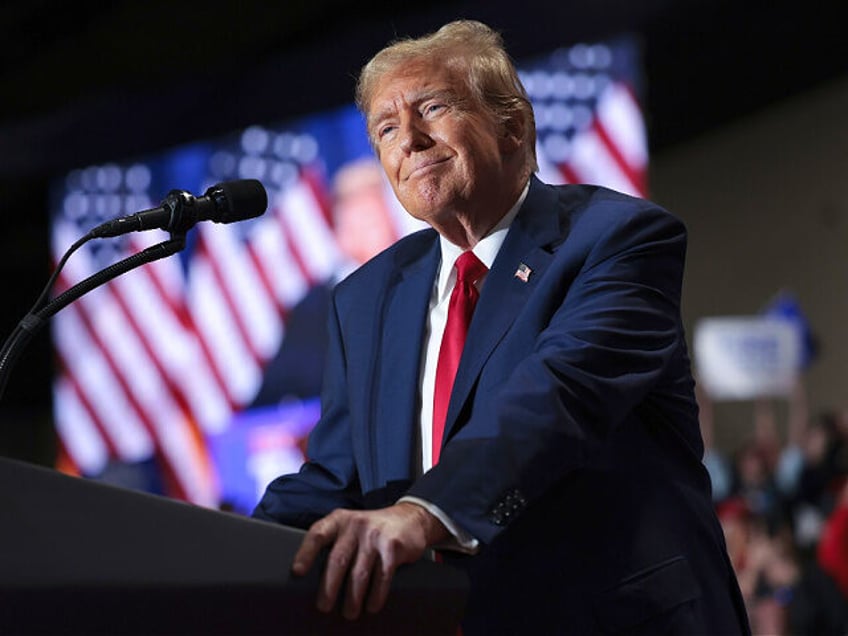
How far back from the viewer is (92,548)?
115cm

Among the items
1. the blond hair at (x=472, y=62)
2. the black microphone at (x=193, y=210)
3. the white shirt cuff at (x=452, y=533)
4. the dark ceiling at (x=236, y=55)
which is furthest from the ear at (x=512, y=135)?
the dark ceiling at (x=236, y=55)

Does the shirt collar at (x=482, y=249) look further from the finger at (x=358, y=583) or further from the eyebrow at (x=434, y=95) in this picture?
the finger at (x=358, y=583)

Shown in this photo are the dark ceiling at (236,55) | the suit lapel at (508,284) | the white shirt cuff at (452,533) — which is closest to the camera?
the white shirt cuff at (452,533)

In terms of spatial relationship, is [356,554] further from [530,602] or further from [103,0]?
[103,0]

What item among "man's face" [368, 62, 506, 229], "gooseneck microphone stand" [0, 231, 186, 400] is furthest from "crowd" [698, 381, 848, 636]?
"gooseneck microphone stand" [0, 231, 186, 400]

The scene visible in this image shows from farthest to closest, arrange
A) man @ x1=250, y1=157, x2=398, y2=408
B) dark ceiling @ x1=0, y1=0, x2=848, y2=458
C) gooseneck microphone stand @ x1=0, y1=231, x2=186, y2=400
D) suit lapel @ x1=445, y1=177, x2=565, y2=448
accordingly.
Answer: dark ceiling @ x1=0, y1=0, x2=848, y2=458 → man @ x1=250, y1=157, x2=398, y2=408 → suit lapel @ x1=445, y1=177, x2=565, y2=448 → gooseneck microphone stand @ x1=0, y1=231, x2=186, y2=400

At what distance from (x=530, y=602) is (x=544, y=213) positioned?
1.61 feet

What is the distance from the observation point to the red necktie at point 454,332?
1688mm

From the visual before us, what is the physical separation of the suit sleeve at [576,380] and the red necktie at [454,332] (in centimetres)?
8

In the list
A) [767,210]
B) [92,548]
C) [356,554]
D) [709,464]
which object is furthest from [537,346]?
[767,210]

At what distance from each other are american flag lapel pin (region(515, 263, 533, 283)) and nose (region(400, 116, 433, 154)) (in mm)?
194

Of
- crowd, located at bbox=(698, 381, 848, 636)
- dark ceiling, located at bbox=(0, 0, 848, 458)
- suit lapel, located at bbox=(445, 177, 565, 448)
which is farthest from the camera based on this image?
dark ceiling, located at bbox=(0, 0, 848, 458)

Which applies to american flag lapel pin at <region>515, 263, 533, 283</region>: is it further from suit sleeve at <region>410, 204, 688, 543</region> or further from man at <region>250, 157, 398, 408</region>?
man at <region>250, 157, 398, 408</region>

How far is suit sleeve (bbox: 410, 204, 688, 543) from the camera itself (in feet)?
4.56
